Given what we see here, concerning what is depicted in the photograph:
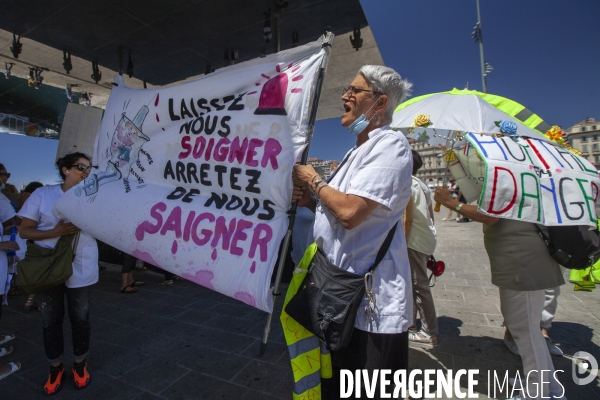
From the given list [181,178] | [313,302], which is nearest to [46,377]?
[181,178]

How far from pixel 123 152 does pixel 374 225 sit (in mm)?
2003

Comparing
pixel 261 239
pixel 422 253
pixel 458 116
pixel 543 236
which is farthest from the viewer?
pixel 422 253

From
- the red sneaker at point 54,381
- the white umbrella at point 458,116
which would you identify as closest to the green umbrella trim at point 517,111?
the white umbrella at point 458,116

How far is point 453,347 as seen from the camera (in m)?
2.90

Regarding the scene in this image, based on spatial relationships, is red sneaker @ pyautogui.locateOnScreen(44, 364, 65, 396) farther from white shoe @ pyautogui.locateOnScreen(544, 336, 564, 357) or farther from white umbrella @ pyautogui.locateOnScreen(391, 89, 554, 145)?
white shoe @ pyautogui.locateOnScreen(544, 336, 564, 357)

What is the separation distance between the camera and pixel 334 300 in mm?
1258

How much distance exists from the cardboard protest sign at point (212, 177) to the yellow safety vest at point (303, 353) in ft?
0.44

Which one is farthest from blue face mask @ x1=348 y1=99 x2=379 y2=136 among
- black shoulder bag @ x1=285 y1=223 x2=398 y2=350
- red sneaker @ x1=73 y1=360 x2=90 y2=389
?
red sneaker @ x1=73 y1=360 x2=90 y2=389

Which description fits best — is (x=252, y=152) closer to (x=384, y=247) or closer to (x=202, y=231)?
(x=202, y=231)

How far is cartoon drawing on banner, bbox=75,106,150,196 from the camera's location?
7.33 ft

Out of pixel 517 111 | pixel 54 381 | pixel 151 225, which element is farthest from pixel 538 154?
pixel 54 381

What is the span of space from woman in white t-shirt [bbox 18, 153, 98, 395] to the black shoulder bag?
199 cm

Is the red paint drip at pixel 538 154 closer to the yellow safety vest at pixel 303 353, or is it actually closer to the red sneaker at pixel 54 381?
the yellow safety vest at pixel 303 353

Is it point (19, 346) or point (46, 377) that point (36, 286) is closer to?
point (46, 377)
